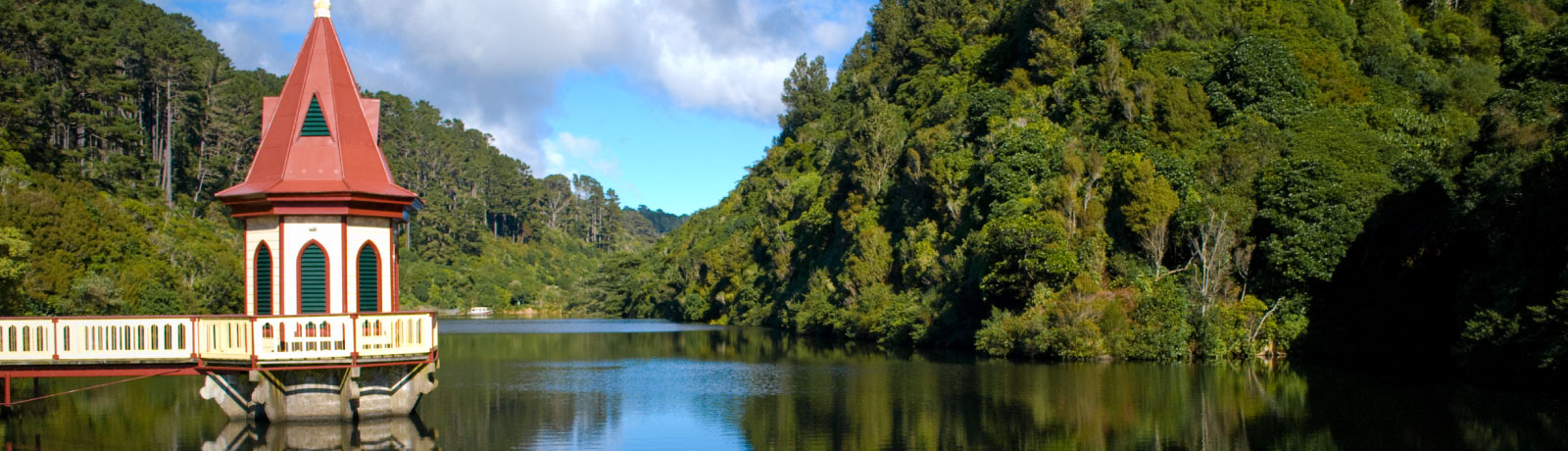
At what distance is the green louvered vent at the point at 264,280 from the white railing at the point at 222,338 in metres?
0.74

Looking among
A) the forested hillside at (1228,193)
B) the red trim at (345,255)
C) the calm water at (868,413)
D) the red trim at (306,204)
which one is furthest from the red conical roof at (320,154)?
the forested hillside at (1228,193)

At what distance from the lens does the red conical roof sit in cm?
2297

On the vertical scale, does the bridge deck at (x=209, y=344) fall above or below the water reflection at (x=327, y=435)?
above

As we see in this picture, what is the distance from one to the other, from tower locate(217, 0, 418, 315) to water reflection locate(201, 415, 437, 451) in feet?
7.12

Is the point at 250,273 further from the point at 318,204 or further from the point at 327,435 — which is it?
the point at 327,435

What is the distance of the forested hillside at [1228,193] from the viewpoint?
3331 centimetres

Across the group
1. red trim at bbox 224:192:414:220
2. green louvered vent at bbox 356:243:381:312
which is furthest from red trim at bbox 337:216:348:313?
green louvered vent at bbox 356:243:381:312

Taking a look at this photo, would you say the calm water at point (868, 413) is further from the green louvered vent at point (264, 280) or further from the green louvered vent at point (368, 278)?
the green louvered vent at point (368, 278)

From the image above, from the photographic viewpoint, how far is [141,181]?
7044 centimetres

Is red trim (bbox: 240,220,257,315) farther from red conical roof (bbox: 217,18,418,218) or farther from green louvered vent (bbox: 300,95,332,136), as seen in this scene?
green louvered vent (bbox: 300,95,332,136)

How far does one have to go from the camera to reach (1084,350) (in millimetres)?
42281

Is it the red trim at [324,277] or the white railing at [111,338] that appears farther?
the red trim at [324,277]

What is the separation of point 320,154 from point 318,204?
1.31 metres

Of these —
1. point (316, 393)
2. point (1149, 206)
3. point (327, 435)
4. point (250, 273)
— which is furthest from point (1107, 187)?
point (327, 435)
